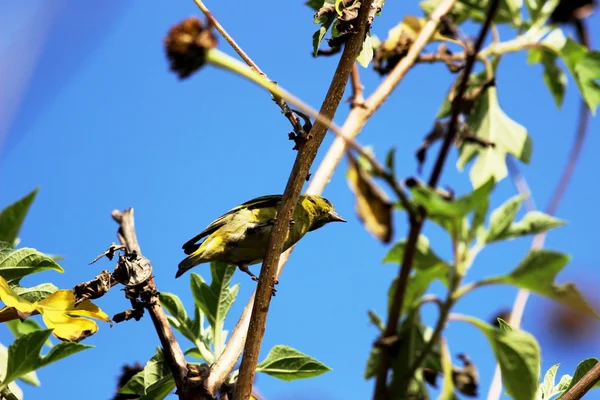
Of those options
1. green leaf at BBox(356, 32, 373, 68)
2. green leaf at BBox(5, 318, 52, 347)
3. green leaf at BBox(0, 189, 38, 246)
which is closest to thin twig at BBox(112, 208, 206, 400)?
green leaf at BBox(0, 189, 38, 246)

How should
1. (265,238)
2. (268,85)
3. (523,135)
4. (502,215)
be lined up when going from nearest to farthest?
(268,85)
(502,215)
(523,135)
(265,238)

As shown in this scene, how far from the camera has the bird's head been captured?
7141mm

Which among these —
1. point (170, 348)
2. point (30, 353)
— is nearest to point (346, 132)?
point (170, 348)

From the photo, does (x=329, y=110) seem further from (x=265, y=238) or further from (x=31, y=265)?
(x=265, y=238)

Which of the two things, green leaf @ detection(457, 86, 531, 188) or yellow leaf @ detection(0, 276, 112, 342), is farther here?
green leaf @ detection(457, 86, 531, 188)

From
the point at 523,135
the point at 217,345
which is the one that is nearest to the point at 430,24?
the point at 523,135

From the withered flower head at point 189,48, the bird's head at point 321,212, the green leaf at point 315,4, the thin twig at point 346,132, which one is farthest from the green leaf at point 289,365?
the bird's head at point 321,212

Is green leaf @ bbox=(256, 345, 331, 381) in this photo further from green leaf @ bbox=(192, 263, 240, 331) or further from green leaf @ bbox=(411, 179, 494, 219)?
green leaf @ bbox=(411, 179, 494, 219)

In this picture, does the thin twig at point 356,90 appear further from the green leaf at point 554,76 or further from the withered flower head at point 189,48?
the withered flower head at point 189,48

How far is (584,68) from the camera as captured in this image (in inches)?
106

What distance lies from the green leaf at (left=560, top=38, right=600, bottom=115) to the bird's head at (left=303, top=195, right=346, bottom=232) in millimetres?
4437

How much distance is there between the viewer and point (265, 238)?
664 centimetres

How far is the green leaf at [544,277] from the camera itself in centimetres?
137

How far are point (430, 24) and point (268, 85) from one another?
2.29 metres
